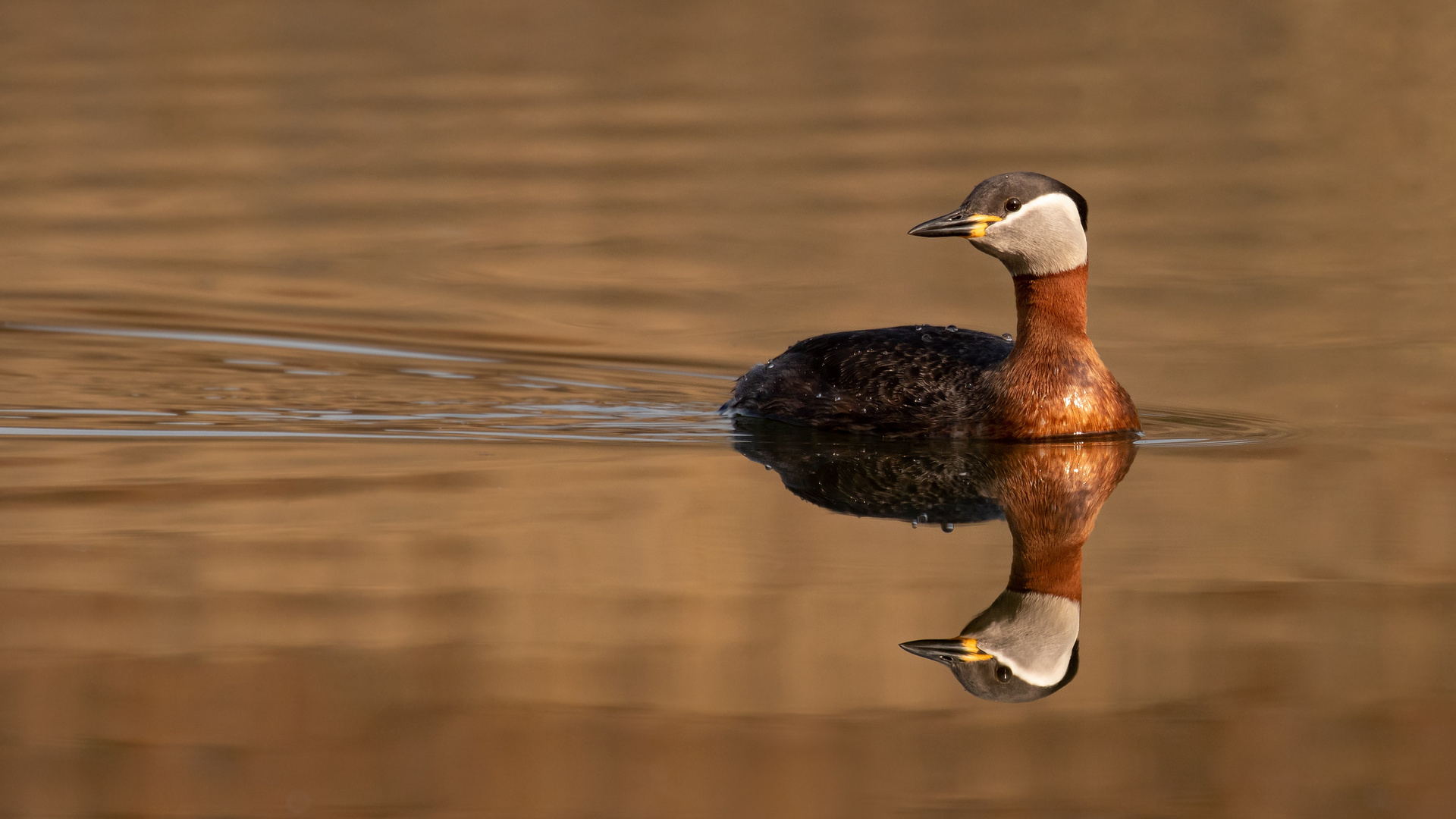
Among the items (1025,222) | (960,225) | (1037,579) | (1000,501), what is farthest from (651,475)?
(1037,579)

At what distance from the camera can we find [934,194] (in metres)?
17.9

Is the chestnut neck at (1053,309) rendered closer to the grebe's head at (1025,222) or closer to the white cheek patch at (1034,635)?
the grebe's head at (1025,222)

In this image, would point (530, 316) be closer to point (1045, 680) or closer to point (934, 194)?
point (934, 194)

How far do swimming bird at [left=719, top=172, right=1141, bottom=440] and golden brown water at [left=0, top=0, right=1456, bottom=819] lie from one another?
1.52 ft

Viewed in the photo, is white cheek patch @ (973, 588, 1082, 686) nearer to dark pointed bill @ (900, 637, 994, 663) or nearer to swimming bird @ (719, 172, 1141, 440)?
dark pointed bill @ (900, 637, 994, 663)

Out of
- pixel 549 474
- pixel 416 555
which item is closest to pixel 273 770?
pixel 416 555

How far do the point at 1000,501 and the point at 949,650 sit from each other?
2.25 metres

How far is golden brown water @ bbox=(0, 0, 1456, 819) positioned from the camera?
19.8 feet

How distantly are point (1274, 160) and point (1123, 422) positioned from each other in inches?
459

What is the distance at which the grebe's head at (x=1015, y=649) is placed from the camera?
6656 mm

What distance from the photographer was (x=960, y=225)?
992cm

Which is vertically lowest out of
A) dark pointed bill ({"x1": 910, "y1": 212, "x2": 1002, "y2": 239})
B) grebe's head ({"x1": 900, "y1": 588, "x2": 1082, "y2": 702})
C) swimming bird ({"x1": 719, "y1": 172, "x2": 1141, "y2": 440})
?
grebe's head ({"x1": 900, "y1": 588, "x2": 1082, "y2": 702})

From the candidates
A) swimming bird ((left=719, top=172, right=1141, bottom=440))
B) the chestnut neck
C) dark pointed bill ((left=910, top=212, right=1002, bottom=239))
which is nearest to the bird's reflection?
swimming bird ((left=719, top=172, right=1141, bottom=440))

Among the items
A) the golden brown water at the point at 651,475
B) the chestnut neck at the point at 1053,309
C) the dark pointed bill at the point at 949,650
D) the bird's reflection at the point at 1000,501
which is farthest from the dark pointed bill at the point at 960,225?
the dark pointed bill at the point at 949,650
